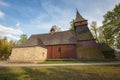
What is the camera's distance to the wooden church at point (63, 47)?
1109 inches

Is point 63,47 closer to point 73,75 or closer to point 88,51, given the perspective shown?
point 88,51

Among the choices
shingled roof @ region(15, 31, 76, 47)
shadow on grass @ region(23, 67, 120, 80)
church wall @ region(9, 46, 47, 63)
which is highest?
shingled roof @ region(15, 31, 76, 47)

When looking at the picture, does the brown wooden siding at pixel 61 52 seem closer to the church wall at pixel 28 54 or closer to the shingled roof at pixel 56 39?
the shingled roof at pixel 56 39

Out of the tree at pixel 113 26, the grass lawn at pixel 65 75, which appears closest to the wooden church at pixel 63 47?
the tree at pixel 113 26

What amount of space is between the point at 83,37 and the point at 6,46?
34.8 meters

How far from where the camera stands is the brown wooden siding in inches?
1210

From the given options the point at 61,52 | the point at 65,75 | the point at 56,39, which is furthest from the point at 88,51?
the point at 65,75

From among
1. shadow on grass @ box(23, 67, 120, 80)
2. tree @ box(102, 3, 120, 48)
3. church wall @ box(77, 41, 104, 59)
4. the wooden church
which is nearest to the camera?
shadow on grass @ box(23, 67, 120, 80)

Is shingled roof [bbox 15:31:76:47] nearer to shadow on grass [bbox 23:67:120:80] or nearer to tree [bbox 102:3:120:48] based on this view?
tree [bbox 102:3:120:48]

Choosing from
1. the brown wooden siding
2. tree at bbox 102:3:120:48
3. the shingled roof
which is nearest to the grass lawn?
tree at bbox 102:3:120:48

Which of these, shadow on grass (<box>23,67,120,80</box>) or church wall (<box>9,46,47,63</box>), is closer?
shadow on grass (<box>23,67,120,80</box>)

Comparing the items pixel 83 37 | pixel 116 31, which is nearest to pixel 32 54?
pixel 83 37

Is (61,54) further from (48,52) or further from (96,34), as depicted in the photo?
(96,34)

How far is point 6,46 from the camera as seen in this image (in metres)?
50.8
